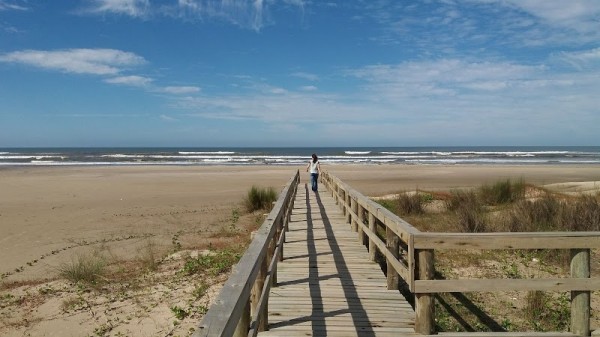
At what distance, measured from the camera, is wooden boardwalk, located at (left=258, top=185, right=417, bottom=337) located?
4.24m

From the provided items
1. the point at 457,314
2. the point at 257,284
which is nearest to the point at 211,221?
the point at 457,314

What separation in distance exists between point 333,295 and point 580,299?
2438 mm

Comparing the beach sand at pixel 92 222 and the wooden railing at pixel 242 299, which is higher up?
the wooden railing at pixel 242 299

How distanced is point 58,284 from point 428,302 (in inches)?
251

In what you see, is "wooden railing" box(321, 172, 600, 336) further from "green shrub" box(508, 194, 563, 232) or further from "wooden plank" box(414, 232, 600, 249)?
"green shrub" box(508, 194, 563, 232)

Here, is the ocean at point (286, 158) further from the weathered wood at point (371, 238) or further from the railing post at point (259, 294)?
the railing post at point (259, 294)

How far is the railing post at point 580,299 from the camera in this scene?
148 inches

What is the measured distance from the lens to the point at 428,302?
3900 millimetres

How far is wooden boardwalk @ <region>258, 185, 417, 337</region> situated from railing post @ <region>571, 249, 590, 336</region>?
4.42 ft

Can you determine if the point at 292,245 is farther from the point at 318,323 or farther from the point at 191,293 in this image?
the point at 318,323

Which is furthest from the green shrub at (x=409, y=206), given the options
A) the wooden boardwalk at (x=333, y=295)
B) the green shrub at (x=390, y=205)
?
the wooden boardwalk at (x=333, y=295)

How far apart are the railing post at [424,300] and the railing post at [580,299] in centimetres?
117

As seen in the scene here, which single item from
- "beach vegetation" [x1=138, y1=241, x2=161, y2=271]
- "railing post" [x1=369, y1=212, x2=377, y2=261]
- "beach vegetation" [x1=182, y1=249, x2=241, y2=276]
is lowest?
"beach vegetation" [x1=138, y1=241, x2=161, y2=271]

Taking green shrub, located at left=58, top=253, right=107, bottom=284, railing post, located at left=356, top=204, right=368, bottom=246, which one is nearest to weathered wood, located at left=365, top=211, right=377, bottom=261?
railing post, located at left=356, top=204, right=368, bottom=246
